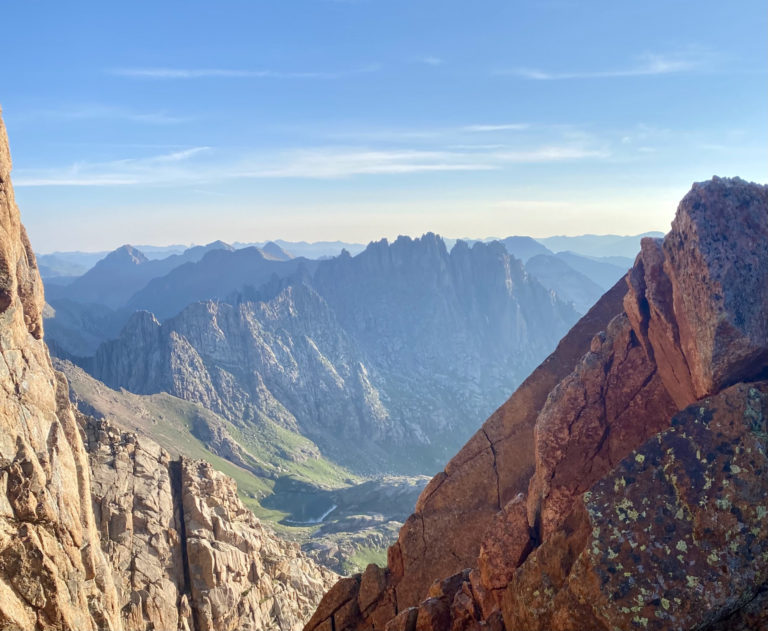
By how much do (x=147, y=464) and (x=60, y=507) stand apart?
40249 millimetres

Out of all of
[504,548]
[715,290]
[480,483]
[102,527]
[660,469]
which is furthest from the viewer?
[102,527]

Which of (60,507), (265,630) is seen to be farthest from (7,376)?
(265,630)

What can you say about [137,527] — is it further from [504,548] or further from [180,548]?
[504,548]

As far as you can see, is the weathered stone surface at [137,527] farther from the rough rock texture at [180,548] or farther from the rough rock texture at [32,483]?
the rough rock texture at [32,483]

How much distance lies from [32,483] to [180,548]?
41699 mm

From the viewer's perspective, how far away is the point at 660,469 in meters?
19.8

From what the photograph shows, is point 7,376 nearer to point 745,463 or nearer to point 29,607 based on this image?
point 29,607

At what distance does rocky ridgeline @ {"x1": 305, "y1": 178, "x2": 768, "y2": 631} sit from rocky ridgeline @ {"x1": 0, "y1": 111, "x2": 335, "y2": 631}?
31.0m

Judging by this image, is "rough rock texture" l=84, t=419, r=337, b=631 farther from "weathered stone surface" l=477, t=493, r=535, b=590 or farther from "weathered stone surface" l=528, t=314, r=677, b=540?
"weathered stone surface" l=528, t=314, r=677, b=540

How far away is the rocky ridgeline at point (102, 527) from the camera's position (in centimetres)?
4206

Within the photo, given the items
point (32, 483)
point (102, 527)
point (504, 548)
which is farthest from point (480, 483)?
point (102, 527)

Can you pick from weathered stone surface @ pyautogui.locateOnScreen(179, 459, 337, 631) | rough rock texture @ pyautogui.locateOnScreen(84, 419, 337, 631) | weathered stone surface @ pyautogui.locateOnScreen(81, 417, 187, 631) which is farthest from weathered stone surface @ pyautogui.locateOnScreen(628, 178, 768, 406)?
weathered stone surface @ pyautogui.locateOnScreen(179, 459, 337, 631)

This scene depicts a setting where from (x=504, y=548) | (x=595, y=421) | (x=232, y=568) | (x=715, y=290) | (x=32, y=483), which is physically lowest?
(x=232, y=568)

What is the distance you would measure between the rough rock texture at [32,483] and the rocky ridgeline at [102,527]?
0.10 metres
